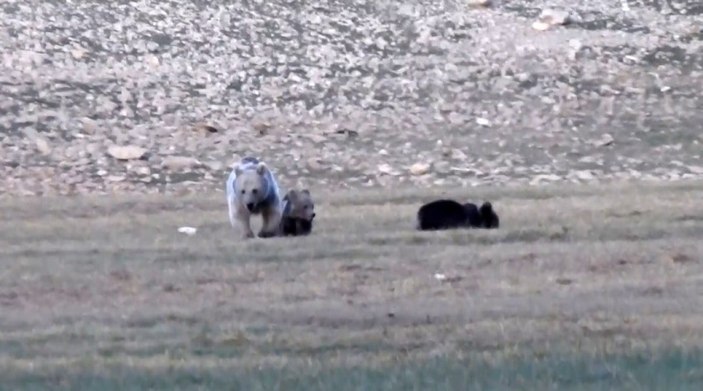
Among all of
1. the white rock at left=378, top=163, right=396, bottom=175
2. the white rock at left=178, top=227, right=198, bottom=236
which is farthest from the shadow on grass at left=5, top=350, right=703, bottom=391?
the white rock at left=378, top=163, right=396, bottom=175

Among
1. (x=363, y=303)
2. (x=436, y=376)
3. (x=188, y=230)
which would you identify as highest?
(x=436, y=376)

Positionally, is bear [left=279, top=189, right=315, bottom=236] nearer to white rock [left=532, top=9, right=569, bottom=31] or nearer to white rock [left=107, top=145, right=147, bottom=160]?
white rock [left=107, top=145, right=147, bottom=160]

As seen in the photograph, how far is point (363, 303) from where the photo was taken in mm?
12062

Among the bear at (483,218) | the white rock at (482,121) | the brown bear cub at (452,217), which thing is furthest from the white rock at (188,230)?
the white rock at (482,121)

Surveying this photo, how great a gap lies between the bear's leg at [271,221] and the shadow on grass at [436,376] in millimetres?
8130

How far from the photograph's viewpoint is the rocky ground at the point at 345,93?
2625 centimetres

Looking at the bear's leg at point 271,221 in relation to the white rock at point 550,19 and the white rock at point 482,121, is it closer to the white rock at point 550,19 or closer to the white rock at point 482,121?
the white rock at point 482,121

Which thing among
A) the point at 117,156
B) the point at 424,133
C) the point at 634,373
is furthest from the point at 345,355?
the point at 424,133

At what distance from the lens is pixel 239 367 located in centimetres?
920

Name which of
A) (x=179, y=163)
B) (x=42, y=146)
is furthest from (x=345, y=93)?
(x=42, y=146)

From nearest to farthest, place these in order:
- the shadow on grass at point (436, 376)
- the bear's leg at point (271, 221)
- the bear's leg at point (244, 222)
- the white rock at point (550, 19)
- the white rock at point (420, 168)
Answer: the shadow on grass at point (436, 376)
the bear's leg at point (244, 222)
the bear's leg at point (271, 221)
the white rock at point (420, 168)
the white rock at point (550, 19)

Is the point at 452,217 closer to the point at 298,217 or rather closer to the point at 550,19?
the point at 298,217

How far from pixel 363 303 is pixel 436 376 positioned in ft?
11.3

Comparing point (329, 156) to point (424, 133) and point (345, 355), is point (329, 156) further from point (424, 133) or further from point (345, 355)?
point (345, 355)
